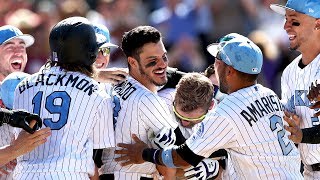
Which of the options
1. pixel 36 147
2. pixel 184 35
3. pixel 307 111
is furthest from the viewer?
pixel 184 35

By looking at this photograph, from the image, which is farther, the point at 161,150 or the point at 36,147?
the point at 161,150

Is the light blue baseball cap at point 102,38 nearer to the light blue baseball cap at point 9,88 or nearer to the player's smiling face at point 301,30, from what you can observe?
the light blue baseball cap at point 9,88

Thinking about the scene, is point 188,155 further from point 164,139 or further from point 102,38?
point 102,38

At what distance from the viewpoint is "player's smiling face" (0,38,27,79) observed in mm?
7770

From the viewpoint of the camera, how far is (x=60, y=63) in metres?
6.26

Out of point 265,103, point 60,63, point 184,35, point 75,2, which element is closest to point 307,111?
point 265,103

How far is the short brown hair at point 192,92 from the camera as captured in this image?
22.3ft

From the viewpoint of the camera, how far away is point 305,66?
7.24 meters

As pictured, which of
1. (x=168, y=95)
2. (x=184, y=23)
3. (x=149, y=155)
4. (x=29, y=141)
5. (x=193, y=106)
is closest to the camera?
(x=29, y=141)

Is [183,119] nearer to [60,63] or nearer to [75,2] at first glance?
[60,63]

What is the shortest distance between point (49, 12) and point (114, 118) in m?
6.79

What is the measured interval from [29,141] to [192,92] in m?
1.48

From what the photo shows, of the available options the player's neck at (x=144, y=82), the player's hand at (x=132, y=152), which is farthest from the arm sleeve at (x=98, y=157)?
the player's neck at (x=144, y=82)

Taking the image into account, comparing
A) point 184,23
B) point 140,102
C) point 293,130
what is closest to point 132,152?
point 140,102
